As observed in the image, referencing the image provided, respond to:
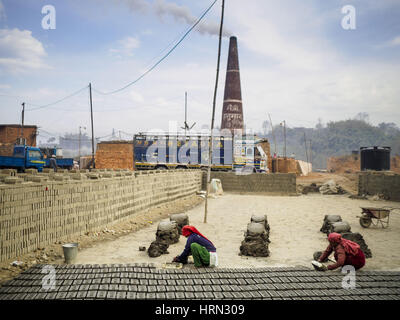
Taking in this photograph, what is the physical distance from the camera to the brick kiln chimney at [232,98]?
1677 inches

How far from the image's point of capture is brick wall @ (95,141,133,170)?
42344mm

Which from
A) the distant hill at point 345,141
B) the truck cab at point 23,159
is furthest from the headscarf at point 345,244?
the distant hill at point 345,141

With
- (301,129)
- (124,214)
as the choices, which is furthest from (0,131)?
(301,129)

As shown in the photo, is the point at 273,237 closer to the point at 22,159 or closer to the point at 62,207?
the point at 62,207

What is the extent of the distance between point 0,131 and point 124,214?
127ft

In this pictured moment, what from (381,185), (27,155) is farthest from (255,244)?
(27,155)

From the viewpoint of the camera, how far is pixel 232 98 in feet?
141

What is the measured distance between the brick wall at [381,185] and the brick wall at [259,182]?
15.4 ft

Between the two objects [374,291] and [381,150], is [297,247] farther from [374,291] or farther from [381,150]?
[381,150]

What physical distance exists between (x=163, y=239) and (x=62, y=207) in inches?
116

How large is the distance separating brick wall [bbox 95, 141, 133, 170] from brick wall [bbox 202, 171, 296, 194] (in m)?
19.2

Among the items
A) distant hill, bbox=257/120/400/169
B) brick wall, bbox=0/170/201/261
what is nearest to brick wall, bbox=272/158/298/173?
→ brick wall, bbox=0/170/201/261

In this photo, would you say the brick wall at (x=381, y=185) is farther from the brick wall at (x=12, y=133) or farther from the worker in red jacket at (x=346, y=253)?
the brick wall at (x=12, y=133)

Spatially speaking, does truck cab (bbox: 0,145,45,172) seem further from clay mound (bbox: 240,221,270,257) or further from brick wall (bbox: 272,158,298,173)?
brick wall (bbox: 272,158,298,173)
